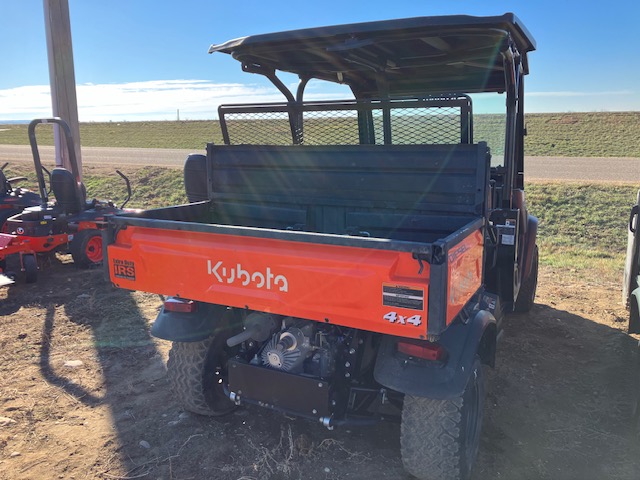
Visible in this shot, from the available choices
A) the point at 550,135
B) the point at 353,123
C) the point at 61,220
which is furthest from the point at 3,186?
the point at 550,135

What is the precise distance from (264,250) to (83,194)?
18.4 feet

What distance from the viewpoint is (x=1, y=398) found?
365cm

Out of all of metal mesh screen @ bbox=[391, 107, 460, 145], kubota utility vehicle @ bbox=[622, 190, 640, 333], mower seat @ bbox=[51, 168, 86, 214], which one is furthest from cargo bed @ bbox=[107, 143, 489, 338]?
mower seat @ bbox=[51, 168, 86, 214]

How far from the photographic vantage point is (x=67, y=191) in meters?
6.63

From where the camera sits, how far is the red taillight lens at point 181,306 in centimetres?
302

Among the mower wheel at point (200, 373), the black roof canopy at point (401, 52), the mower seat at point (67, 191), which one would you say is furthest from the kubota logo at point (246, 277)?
the mower seat at point (67, 191)

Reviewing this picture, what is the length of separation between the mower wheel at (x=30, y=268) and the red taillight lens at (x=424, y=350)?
5.45 meters

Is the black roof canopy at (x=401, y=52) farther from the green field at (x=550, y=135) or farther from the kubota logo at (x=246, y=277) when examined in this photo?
the green field at (x=550, y=135)

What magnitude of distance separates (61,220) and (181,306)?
459 cm

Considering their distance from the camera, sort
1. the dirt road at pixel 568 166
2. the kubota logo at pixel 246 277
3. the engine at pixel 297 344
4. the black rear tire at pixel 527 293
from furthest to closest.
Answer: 1. the dirt road at pixel 568 166
2. the black rear tire at pixel 527 293
3. the engine at pixel 297 344
4. the kubota logo at pixel 246 277

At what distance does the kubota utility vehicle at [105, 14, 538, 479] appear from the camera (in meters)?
2.28

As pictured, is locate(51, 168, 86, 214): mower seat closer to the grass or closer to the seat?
the seat

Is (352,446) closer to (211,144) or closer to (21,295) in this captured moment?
(211,144)

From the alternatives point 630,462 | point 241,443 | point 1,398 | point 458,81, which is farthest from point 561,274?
point 1,398
